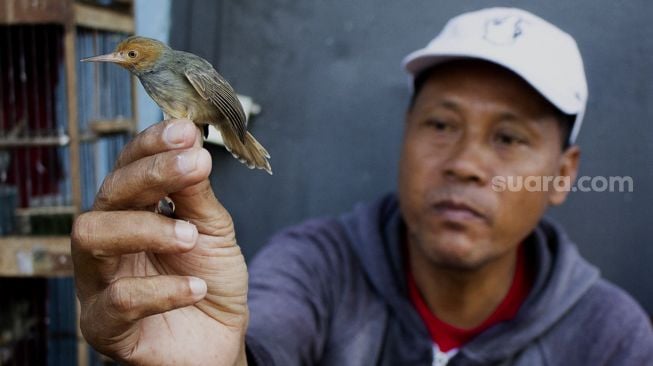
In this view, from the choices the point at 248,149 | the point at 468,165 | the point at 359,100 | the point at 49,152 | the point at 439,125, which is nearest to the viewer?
→ the point at 248,149

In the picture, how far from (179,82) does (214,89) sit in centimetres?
7

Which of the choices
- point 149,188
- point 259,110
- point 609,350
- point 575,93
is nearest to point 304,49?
point 259,110

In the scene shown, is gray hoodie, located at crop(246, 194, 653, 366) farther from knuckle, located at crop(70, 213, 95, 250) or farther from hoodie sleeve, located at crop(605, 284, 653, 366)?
knuckle, located at crop(70, 213, 95, 250)

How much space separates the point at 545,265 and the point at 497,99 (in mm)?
516

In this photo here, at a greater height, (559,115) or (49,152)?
(559,115)

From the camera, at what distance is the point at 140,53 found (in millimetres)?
1149

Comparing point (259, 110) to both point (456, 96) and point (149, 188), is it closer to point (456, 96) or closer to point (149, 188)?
point (456, 96)

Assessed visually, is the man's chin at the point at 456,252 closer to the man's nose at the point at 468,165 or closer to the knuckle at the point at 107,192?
the man's nose at the point at 468,165

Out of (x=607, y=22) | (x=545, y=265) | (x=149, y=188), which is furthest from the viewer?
(x=607, y=22)

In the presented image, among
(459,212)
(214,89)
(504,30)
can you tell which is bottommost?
(459,212)

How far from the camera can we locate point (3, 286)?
3.00 m

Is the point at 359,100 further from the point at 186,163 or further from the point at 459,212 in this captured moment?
the point at 186,163

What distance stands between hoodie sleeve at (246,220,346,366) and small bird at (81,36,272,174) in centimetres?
53

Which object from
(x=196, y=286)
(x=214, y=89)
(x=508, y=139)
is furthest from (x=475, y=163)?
(x=196, y=286)
